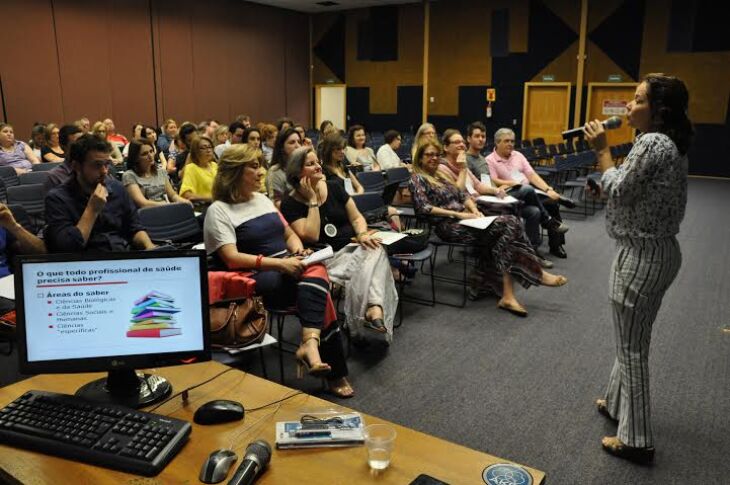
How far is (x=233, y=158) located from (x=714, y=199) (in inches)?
357

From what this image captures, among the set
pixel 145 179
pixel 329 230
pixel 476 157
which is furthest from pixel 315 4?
pixel 329 230

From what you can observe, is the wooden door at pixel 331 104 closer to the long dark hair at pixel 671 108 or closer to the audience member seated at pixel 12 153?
the audience member seated at pixel 12 153

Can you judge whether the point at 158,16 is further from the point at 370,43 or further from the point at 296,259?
the point at 296,259

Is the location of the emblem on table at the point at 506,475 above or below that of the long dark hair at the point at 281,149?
below

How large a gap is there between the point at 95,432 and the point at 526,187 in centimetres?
492

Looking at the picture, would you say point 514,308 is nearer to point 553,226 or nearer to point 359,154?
point 553,226

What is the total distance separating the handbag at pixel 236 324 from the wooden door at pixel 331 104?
1461 centimetres

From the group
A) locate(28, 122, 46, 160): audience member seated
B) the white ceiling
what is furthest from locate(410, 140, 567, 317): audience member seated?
the white ceiling

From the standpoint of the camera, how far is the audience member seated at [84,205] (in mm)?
3031

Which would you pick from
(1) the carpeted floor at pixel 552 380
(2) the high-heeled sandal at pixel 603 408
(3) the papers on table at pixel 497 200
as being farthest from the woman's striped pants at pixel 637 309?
(3) the papers on table at pixel 497 200

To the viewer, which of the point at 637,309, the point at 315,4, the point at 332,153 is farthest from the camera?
the point at 315,4

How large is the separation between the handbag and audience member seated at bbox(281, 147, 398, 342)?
1.05 metres

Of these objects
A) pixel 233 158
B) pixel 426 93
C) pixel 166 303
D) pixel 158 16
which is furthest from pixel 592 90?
pixel 166 303

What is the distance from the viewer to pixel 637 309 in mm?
2363
